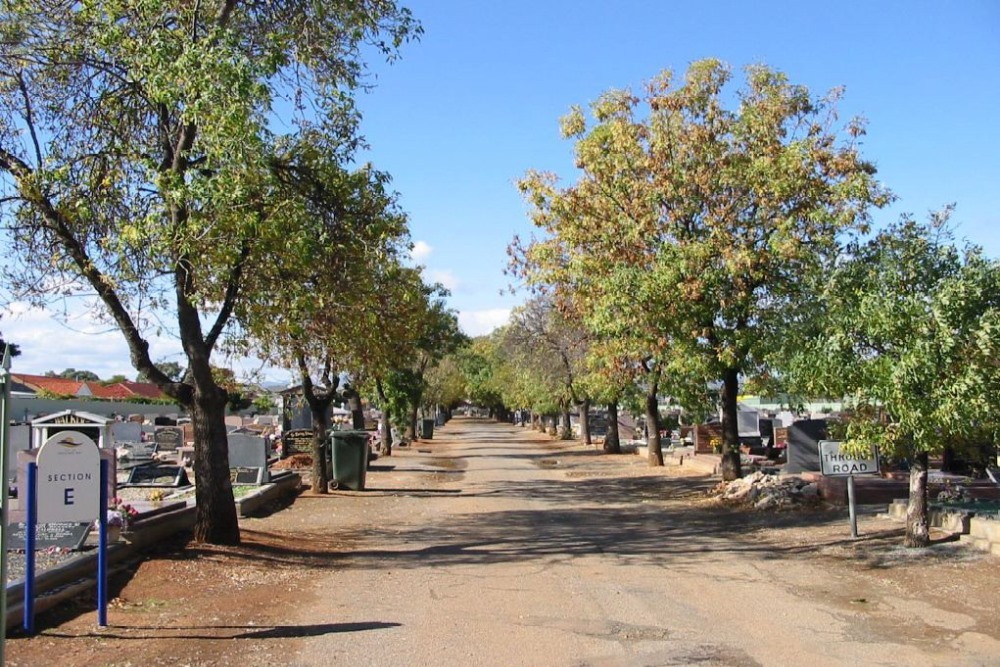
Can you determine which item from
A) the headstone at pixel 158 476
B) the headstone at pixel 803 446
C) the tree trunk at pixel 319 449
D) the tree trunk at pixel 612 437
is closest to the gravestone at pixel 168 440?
the headstone at pixel 158 476

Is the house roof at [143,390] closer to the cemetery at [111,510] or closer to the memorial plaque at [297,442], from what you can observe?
the memorial plaque at [297,442]

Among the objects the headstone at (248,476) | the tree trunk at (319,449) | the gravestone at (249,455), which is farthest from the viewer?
the gravestone at (249,455)

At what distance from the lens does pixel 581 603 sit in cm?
866

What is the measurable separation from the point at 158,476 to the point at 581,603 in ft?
48.6

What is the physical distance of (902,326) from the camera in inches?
390

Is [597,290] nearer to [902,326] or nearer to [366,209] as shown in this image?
[366,209]

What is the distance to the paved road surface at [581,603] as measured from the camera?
6855 millimetres

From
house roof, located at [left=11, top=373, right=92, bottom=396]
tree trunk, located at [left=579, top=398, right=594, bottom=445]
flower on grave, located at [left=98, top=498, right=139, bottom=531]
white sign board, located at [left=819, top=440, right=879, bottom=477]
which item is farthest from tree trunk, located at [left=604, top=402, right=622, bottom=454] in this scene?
house roof, located at [left=11, top=373, right=92, bottom=396]

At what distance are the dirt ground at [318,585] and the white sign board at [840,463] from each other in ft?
2.78

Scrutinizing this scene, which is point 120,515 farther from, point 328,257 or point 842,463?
point 842,463

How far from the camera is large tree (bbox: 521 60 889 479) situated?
1597 cm

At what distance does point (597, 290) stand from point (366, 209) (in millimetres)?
6702

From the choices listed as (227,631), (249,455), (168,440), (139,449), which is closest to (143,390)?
(168,440)

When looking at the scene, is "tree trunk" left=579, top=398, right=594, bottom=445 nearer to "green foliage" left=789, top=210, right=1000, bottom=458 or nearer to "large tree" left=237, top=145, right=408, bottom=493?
"large tree" left=237, top=145, right=408, bottom=493
